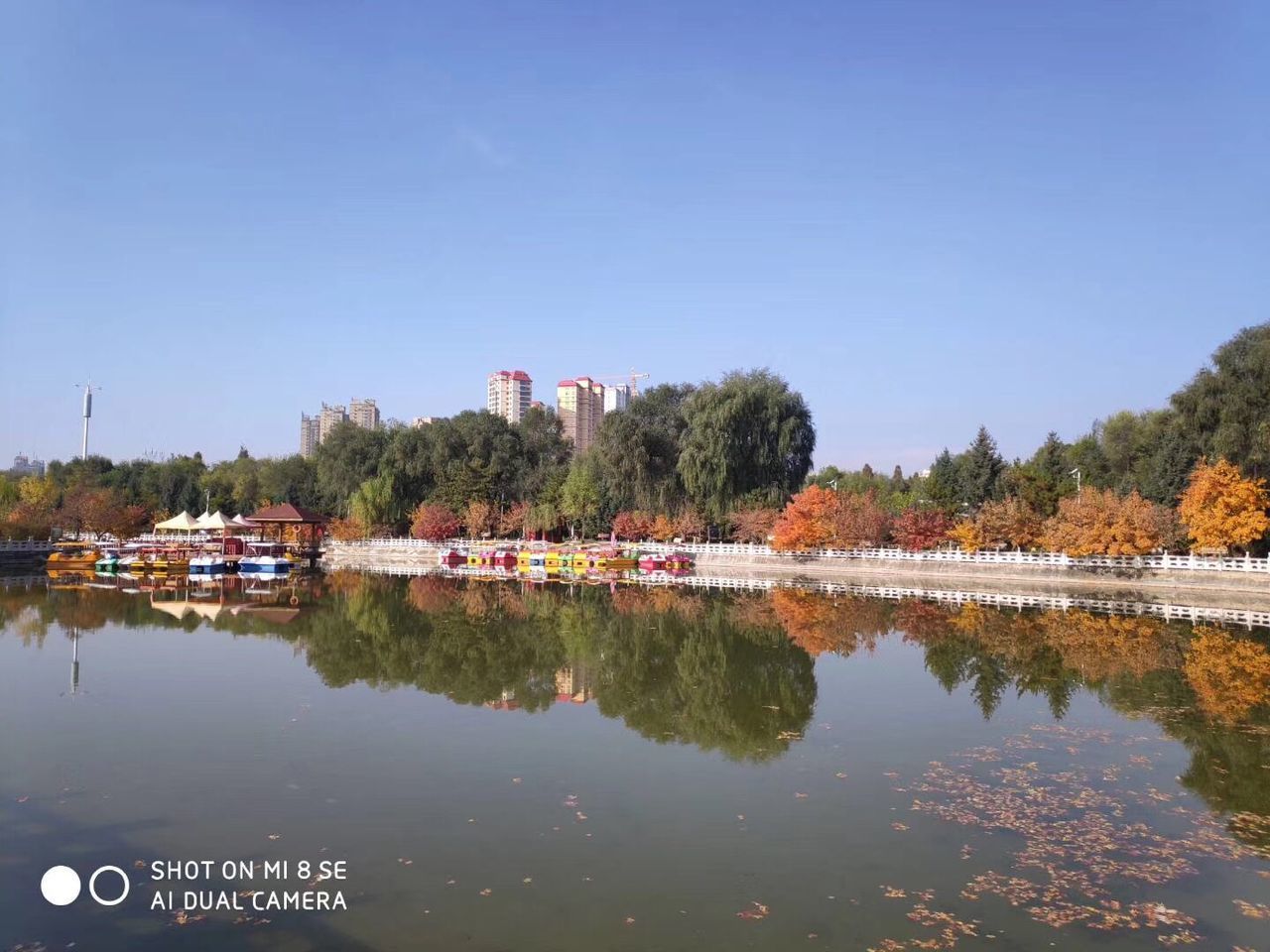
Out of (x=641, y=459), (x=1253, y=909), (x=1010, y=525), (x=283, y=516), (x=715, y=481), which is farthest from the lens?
(x=283, y=516)

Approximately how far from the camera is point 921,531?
42.8 meters

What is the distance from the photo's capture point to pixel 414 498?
6456cm

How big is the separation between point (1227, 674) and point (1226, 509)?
734 inches

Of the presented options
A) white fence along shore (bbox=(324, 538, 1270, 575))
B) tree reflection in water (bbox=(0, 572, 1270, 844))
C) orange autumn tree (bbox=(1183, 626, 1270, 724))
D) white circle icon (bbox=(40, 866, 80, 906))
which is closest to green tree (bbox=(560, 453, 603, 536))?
white fence along shore (bbox=(324, 538, 1270, 575))

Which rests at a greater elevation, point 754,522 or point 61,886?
point 754,522

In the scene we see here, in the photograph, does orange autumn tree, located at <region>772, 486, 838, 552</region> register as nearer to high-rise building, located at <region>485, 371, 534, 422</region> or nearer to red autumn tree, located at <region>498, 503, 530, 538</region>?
red autumn tree, located at <region>498, 503, 530, 538</region>

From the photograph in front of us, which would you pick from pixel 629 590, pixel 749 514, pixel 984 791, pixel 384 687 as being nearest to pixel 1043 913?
pixel 984 791

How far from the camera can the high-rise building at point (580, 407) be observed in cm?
12138

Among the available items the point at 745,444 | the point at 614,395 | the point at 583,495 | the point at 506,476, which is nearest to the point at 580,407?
the point at 614,395

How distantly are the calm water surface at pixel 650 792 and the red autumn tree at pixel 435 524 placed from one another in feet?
128

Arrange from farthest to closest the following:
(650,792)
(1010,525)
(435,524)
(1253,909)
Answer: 1. (435,524)
2. (1010,525)
3. (650,792)
4. (1253,909)

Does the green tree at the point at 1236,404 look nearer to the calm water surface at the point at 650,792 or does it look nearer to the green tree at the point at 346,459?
the calm water surface at the point at 650,792

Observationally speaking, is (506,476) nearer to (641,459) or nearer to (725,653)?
(641,459)

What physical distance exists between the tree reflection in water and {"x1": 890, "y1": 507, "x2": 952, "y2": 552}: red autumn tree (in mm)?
11833
